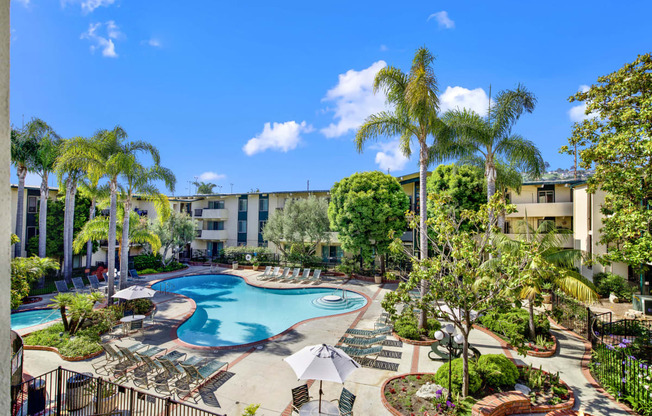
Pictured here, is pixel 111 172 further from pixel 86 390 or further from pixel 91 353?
pixel 86 390

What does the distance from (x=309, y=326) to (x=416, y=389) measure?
701 cm

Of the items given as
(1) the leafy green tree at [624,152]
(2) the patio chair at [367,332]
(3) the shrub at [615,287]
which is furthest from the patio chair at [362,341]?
(3) the shrub at [615,287]

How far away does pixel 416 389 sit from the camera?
934 centimetres

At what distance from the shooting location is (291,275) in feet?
93.6

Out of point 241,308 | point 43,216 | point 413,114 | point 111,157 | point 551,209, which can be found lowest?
point 241,308

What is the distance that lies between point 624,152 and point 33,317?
26.4 meters

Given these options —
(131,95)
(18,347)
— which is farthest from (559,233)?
(131,95)

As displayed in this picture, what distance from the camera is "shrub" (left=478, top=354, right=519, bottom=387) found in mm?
9227

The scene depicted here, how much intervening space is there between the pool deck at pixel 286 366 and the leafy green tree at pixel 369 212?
9.67 meters

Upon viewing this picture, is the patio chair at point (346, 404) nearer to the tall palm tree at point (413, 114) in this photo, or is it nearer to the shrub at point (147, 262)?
the tall palm tree at point (413, 114)

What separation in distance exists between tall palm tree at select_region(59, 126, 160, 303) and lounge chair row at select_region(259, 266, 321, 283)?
1290 centimetres

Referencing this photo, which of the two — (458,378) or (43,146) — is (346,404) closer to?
(458,378)

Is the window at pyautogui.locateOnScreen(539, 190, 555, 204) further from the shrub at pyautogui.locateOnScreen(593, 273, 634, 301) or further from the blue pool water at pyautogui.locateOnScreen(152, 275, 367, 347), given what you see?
the blue pool water at pyautogui.locateOnScreen(152, 275, 367, 347)

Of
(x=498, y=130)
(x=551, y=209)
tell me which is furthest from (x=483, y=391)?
(x=551, y=209)
